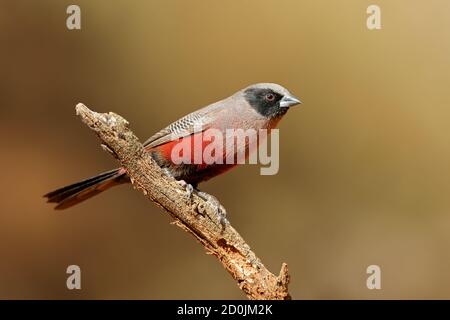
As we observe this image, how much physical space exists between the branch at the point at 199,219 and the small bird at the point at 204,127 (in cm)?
53

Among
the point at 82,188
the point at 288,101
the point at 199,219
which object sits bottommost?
the point at 199,219

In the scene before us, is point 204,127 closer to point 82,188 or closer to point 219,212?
point 219,212

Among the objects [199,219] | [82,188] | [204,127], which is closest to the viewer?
[199,219]

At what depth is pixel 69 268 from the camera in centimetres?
743

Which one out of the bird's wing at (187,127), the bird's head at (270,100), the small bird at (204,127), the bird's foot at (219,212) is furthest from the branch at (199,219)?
the bird's head at (270,100)

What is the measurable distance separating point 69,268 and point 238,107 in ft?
12.4

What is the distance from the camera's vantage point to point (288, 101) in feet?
15.3

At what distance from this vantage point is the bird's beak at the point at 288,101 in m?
4.64

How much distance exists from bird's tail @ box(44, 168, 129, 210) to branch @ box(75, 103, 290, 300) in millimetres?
791

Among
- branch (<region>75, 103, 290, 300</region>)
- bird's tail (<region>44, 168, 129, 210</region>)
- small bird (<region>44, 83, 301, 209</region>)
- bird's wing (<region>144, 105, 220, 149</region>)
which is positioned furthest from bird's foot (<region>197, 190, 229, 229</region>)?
bird's tail (<region>44, 168, 129, 210</region>)

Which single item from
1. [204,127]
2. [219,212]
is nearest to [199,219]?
[219,212]

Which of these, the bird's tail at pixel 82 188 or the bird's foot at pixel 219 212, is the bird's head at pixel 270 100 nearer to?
the bird's foot at pixel 219 212

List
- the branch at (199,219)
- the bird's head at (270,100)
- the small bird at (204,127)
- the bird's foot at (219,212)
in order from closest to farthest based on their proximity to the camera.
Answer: the branch at (199,219)
the bird's foot at (219,212)
the small bird at (204,127)
the bird's head at (270,100)

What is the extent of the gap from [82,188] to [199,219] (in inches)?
48.1
